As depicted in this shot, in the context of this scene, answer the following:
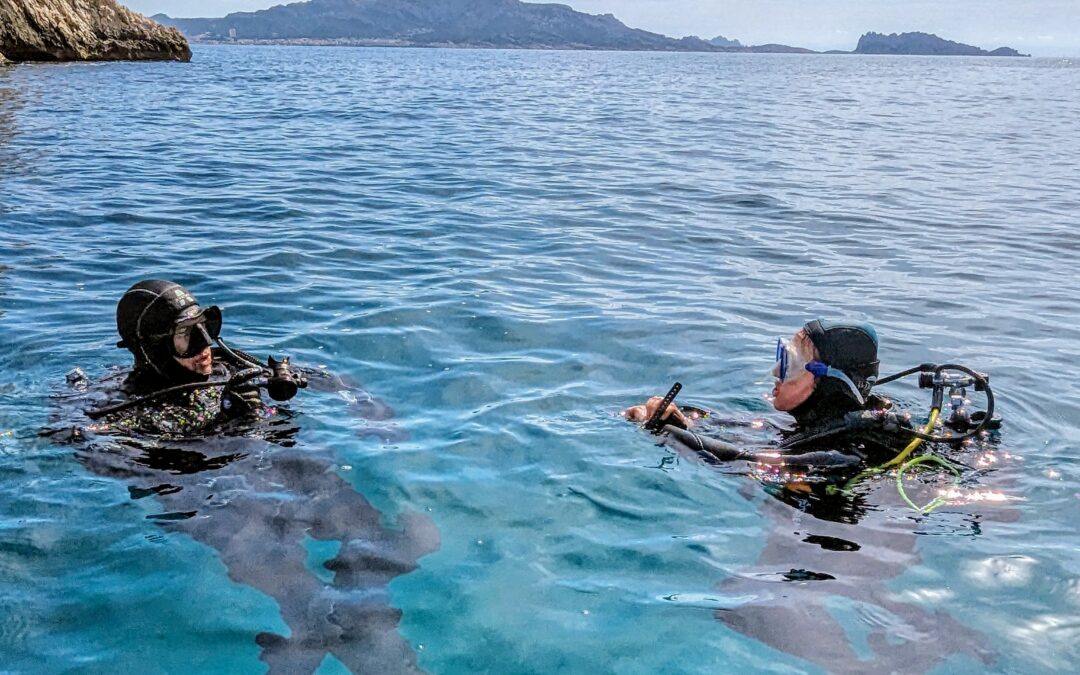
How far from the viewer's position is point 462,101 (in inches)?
1480

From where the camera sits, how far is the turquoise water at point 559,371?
178 inches

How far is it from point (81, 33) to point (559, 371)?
53.1 metres

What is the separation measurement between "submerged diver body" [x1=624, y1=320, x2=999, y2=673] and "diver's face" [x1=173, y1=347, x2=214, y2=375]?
9.62 feet

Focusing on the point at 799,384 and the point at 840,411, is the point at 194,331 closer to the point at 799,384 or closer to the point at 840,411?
the point at 799,384

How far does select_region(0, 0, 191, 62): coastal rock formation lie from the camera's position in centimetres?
4438

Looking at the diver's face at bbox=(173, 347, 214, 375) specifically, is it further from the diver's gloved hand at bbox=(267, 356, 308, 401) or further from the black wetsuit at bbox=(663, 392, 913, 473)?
the black wetsuit at bbox=(663, 392, 913, 473)

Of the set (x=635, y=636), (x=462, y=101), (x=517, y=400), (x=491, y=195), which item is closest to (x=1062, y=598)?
(x=635, y=636)

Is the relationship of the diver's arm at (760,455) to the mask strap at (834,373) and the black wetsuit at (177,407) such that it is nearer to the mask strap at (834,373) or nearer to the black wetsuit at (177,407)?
the mask strap at (834,373)

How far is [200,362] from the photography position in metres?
6.10

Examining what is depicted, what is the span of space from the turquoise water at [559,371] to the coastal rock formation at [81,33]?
92.8 feet

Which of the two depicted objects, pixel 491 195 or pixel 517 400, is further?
pixel 491 195

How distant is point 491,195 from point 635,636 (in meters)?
12.3

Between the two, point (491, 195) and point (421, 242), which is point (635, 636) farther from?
point (491, 195)

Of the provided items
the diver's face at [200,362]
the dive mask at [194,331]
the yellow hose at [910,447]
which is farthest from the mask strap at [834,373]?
the diver's face at [200,362]
